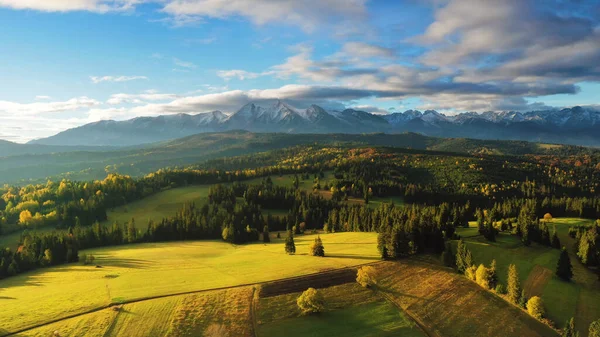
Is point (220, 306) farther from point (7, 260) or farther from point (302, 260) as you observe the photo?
point (7, 260)

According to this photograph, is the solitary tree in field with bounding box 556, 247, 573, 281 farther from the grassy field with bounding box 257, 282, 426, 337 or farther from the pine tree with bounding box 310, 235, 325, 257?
the pine tree with bounding box 310, 235, 325, 257

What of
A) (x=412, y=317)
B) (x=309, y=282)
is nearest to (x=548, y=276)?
(x=412, y=317)

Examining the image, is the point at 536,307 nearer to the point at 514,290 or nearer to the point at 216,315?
the point at 514,290

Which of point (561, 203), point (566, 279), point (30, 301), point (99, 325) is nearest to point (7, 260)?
point (30, 301)

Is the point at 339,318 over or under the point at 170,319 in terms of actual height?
under

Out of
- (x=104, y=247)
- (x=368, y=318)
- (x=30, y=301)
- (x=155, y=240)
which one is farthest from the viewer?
(x=155, y=240)

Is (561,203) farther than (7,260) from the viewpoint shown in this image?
Yes

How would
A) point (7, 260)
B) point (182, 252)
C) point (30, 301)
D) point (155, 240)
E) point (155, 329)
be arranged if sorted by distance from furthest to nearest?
point (155, 240) < point (182, 252) < point (7, 260) < point (30, 301) < point (155, 329)
